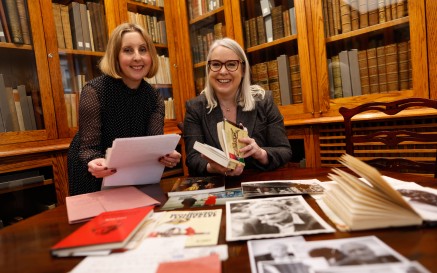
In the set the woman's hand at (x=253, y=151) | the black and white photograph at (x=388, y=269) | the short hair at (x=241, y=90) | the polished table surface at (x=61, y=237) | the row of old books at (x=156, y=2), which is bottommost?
the polished table surface at (x=61, y=237)

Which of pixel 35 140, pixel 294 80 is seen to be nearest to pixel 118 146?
pixel 35 140

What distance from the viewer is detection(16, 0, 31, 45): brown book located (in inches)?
78.0

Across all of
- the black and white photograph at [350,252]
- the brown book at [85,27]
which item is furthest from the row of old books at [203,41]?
the black and white photograph at [350,252]

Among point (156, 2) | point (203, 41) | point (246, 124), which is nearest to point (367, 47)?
point (246, 124)

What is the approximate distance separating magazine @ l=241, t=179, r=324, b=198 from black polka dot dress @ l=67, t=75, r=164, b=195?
2.33ft

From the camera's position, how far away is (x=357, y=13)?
213 centimetres

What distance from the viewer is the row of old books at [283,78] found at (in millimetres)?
2401

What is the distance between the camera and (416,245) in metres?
0.56

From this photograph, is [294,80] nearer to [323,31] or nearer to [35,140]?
[323,31]

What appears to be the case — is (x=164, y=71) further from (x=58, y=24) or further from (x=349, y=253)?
(x=349, y=253)

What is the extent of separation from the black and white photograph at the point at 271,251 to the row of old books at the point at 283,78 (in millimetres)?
1922

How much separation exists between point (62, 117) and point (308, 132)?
1.76m

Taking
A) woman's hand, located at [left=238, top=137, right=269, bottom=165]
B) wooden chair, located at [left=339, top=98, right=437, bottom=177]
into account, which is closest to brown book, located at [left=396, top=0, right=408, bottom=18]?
wooden chair, located at [left=339, top=98, right=437, bottom=177]

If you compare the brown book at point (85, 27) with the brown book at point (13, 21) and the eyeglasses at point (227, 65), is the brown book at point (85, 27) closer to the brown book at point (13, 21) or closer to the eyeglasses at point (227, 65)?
the brown book at point (13, 21)
